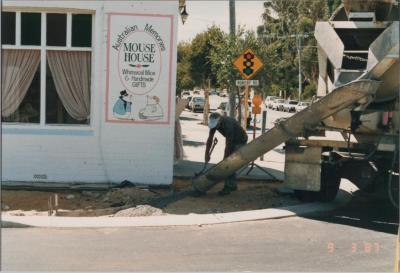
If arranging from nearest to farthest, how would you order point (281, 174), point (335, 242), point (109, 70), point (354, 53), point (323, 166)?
A: point (335, 242)
point (354, 53)
point (323, 166)
point (109, 70)
point (281, 174)

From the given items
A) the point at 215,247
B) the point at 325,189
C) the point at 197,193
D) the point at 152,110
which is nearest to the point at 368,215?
the point at 325,189

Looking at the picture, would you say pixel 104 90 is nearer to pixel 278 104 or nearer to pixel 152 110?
pixel 152 110

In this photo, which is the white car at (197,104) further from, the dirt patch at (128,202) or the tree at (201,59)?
the dirt patch at (128,202)

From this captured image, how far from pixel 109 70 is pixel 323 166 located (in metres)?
4.41

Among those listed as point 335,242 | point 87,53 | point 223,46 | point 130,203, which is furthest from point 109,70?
point 223,46

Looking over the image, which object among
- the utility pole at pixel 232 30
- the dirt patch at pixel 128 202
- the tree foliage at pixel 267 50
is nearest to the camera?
the dirt patch at pixel 128 202

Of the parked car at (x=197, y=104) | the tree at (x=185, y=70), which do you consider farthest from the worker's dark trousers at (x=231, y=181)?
the parked car at (x=197, y=104)

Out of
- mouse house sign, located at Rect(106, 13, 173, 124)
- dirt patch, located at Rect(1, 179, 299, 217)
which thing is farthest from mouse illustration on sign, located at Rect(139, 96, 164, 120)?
dirt patch, located at Rect(1, 179, 299, 217)

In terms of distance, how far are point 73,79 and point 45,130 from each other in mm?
1144

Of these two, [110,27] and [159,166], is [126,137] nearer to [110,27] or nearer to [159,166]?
[159,166]

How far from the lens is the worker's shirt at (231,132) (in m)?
11.1

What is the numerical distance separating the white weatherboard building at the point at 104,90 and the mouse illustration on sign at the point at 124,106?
19mm

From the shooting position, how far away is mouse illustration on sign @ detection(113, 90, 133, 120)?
11.6 m

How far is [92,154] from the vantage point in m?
11.6
